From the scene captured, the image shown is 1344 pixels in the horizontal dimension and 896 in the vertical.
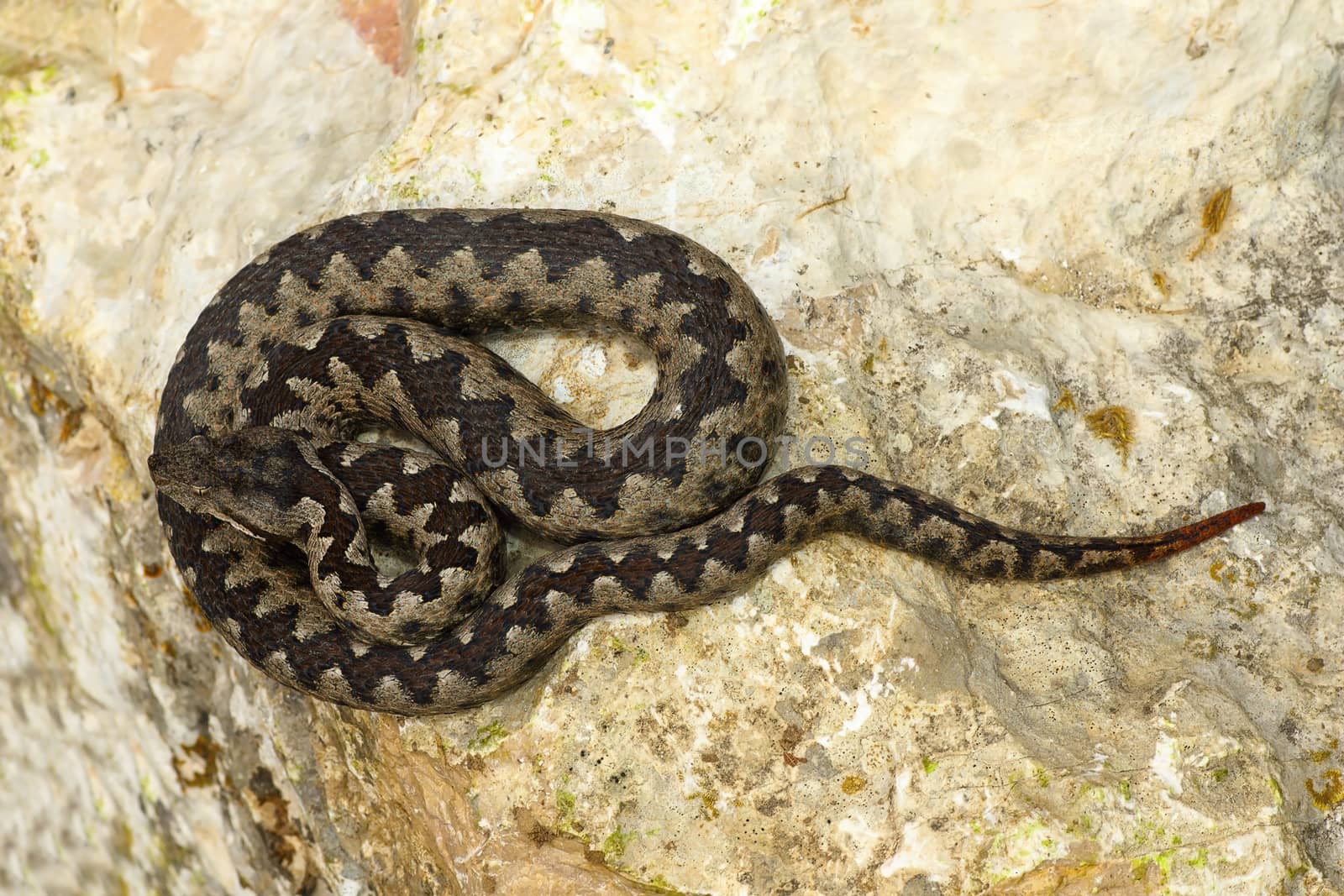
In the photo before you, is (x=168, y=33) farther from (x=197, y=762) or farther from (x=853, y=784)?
(x=853, y=784)

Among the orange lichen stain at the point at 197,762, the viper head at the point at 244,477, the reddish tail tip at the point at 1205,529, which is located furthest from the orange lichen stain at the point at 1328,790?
the orange lichen stain at the point at 197,762

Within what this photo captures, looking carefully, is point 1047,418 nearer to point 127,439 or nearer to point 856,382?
point 856,382

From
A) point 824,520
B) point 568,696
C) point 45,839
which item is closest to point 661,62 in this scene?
point 824,520

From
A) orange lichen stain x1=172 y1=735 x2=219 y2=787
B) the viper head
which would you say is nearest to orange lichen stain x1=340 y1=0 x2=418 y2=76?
the viper head

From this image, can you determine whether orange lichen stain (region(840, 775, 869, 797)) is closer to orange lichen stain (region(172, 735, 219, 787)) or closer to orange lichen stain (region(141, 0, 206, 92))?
orange lichen stain (region(172, 735, 219, 787))

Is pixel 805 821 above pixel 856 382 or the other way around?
the other way around

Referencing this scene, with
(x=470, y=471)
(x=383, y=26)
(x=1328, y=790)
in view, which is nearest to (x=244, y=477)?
(x=470, y=471)
